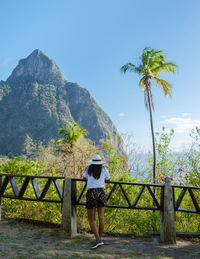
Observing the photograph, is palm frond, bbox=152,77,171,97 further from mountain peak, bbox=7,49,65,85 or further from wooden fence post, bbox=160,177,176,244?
mountain peak, bbox=7,49,65,85

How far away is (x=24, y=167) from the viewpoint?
25.8ft

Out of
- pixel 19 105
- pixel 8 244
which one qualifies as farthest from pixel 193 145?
pixel 19 105

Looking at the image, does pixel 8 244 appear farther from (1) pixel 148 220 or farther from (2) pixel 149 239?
(1) pixel 148 220

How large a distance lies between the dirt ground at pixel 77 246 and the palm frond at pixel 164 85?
11.0 metres

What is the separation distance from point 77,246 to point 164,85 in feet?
40.3

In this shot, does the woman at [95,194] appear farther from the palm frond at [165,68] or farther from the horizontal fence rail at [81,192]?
the palm frond at [165,68]

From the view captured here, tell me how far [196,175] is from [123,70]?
917cm

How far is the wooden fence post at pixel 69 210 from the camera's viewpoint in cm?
452

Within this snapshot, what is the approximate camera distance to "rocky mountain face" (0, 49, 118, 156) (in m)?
97.6

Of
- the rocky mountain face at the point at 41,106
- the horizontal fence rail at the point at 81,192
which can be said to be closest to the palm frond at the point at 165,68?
the horizontal fence rail at the point at 81,192

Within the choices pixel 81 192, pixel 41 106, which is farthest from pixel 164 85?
pixel 41 106

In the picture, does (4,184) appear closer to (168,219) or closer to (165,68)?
(168,219)

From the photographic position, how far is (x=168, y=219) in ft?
13.9

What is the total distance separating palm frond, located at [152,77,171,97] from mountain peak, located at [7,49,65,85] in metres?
118
